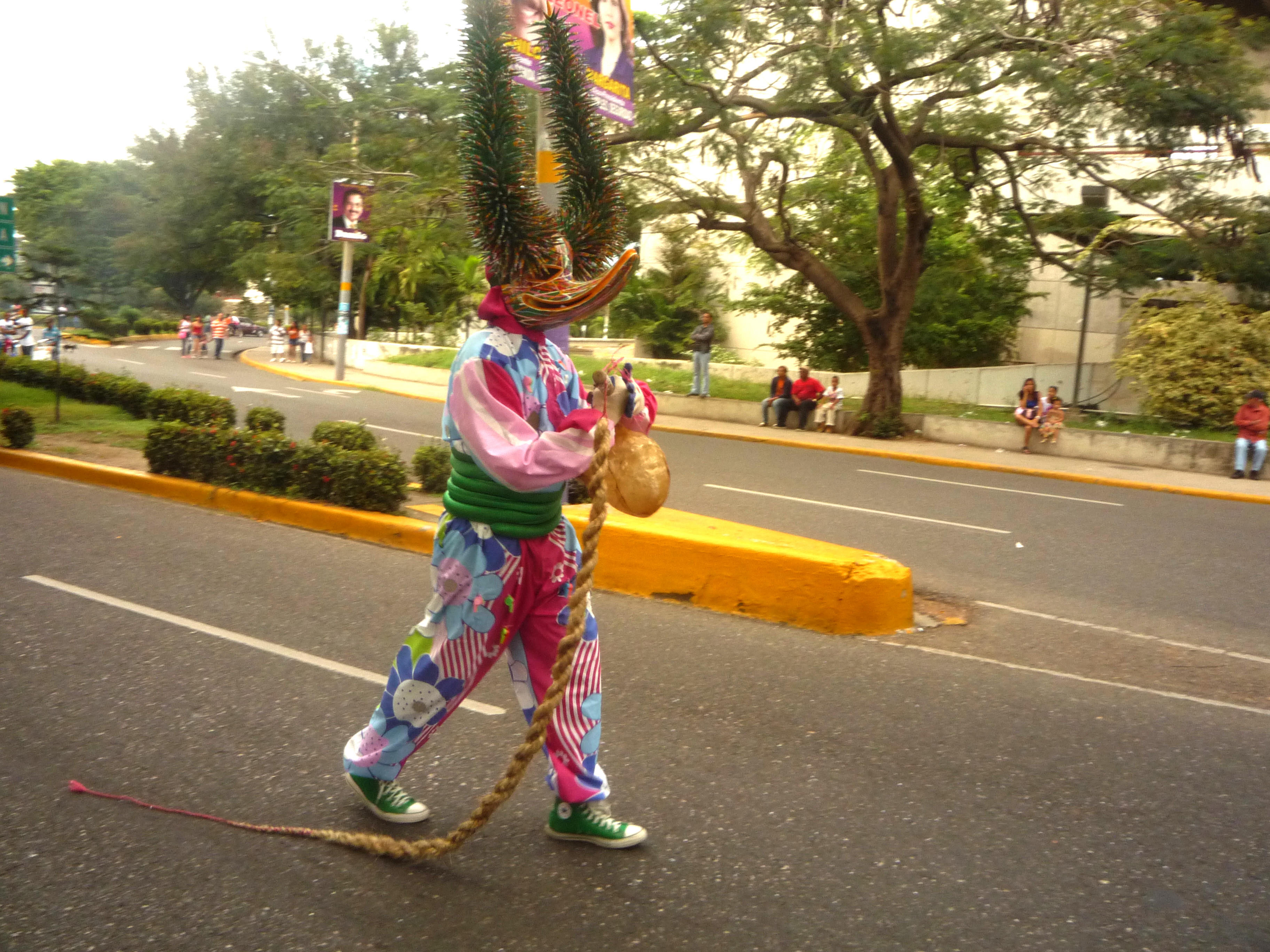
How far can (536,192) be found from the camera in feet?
11.6

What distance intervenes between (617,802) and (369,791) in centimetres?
87

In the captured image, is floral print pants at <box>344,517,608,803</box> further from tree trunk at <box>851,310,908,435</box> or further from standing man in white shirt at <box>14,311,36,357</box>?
standing man in white shirt at <box>14,311,36,357</box>

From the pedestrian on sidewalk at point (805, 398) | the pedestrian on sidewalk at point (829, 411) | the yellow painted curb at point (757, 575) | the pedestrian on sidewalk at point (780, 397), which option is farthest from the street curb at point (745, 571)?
the pedestrian on sidewalk at point (780, 397)

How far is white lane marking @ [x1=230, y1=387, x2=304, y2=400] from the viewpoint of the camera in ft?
70.6

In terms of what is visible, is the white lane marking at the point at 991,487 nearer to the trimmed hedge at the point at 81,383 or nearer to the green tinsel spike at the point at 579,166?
the trimmed hedge at the point at 81,383

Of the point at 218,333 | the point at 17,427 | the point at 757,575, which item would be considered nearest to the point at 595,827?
the point at 757,575

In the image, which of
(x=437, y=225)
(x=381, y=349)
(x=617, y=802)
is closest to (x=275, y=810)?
(x=617, y=802)

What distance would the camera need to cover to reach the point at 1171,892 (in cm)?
347

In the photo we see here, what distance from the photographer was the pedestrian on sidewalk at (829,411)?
68.0 ft

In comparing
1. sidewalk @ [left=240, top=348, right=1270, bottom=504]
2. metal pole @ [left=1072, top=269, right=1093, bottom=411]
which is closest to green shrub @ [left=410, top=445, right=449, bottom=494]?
sidewalk @ [left=240, top=348, right=1270, bottom=504]

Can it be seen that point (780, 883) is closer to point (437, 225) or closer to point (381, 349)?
point (437, 225)

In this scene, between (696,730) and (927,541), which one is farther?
(927,541)

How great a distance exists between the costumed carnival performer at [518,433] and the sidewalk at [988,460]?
43.0 ft

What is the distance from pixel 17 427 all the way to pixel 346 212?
15.5 meters
